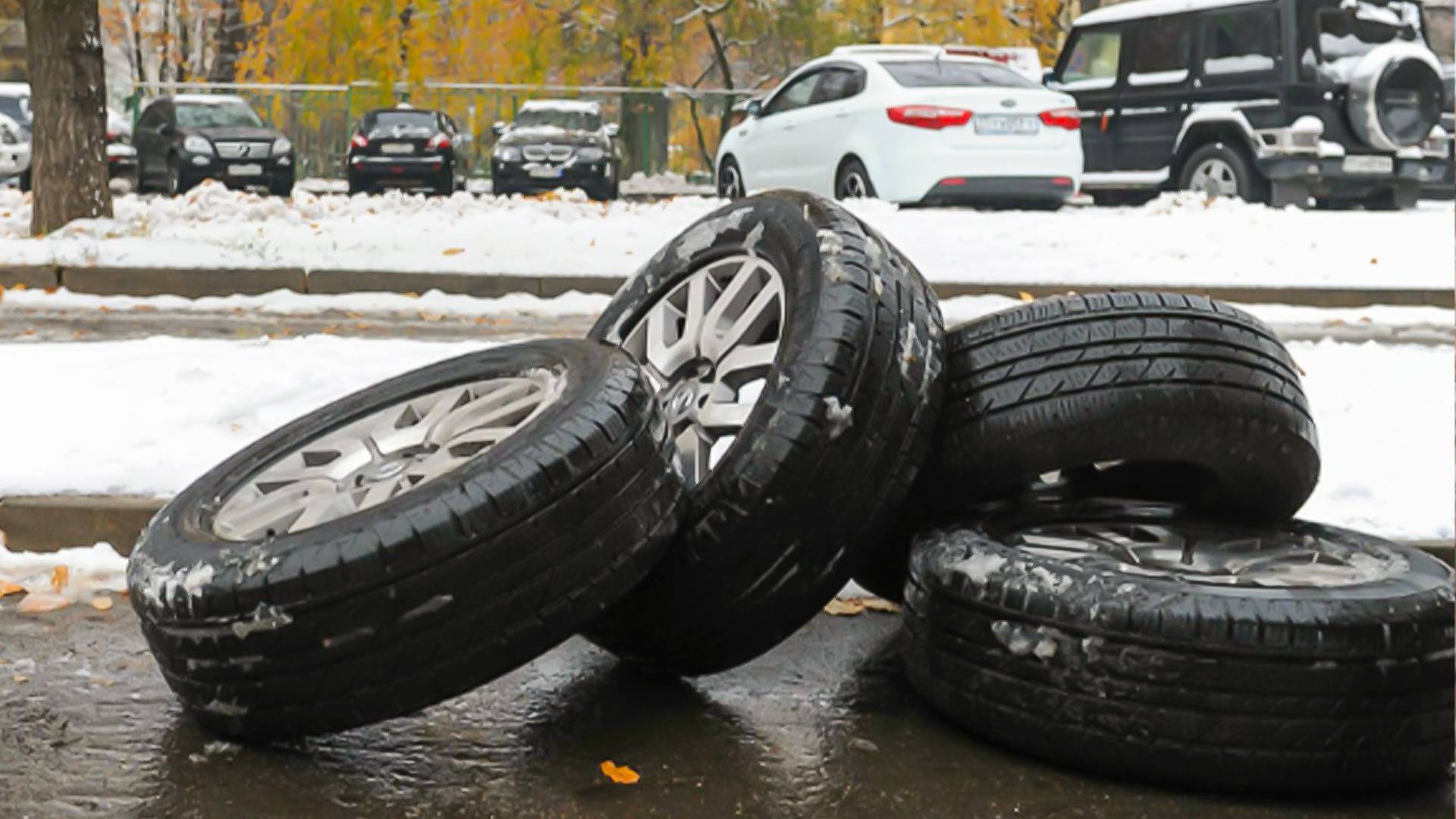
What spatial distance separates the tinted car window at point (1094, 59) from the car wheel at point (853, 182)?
213 inches

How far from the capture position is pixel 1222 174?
60.7ft

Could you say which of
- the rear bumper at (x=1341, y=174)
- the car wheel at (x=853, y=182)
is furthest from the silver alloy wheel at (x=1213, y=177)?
the car wheel at (x=853, y=182)

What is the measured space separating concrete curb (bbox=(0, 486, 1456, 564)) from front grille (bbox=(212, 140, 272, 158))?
2266 centimetres

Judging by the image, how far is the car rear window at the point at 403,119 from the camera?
94.0 feet

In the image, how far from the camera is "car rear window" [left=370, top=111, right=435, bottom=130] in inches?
1128

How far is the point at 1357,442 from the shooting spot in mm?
5922

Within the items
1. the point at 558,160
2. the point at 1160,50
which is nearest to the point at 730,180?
the point at 1160,50

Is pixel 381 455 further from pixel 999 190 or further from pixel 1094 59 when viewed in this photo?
pixel 1094 59

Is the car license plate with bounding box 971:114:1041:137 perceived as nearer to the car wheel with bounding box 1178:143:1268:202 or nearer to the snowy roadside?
the car wheel with bounding box 1178:143:1268:202

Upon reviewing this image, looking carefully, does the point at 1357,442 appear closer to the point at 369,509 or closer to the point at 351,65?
the point at 369,509

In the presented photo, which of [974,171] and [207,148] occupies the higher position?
[974,171]

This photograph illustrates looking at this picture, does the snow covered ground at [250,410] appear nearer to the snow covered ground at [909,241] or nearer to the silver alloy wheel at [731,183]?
the snow covered ground at [909,241]

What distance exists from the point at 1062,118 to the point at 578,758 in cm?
1329

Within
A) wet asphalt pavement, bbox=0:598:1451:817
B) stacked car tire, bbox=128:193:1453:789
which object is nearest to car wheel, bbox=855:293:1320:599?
stacked car tire, bbox=128:193:1453:789
